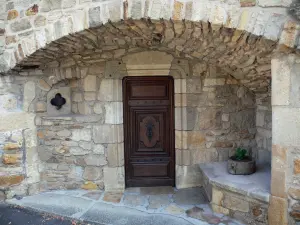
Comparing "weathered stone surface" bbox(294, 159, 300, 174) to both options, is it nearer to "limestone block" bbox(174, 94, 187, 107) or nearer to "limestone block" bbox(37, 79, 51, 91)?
"limestone block" bbox(174, 94, 187, 107)

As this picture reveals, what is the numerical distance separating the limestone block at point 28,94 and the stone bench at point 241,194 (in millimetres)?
2479

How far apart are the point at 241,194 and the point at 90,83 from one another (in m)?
2.35

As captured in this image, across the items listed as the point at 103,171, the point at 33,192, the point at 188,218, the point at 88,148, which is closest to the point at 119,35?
the point at 88,148

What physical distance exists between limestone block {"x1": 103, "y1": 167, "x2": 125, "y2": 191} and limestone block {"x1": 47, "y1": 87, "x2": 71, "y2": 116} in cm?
102

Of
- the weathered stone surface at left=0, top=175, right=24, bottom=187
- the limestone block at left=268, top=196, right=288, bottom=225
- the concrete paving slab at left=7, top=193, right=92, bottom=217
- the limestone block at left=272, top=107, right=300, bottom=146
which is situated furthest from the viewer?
the weathered stone surface at left=0, top=175, right=24, bottom=187

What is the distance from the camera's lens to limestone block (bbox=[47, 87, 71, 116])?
12.8 feet

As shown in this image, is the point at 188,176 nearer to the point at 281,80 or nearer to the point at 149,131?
the point at 149,131

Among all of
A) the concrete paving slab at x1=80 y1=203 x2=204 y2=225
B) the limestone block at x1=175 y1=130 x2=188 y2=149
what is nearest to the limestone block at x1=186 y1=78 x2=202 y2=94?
the limestone block at x1=175 y1=130 x2=188 y2=149

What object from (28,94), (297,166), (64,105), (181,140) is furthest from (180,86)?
(28,94)

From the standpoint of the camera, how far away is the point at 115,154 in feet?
12.6

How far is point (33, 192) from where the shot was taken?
Result: 3793mm

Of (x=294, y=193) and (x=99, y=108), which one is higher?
(x=99, y=108)

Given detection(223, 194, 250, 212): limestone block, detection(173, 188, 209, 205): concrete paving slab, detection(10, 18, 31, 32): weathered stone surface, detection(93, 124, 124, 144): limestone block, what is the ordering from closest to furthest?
detection(223, 194, 250, 212): limestone block, detection(10, 18, 31, 32): weathered stone surface, detection(173, 188, 209, 205): concrete paving slab, detection(93, 124, 124, 144): limestone block

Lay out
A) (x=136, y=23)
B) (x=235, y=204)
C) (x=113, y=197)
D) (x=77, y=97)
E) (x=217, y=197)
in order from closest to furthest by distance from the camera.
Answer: (x=136, y=23) < (x=235, y=204) < (x=217, y=197) < (x=113, y=197) < (x=77, y=97)
